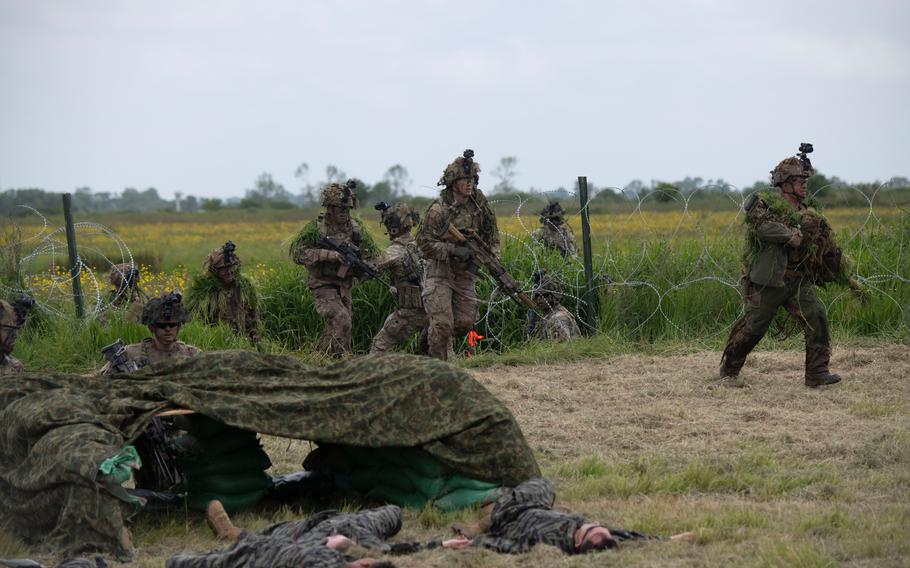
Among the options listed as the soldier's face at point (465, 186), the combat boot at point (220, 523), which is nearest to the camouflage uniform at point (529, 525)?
the combat boot at point (220, 523)

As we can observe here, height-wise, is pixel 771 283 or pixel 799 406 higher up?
pixel 771 283

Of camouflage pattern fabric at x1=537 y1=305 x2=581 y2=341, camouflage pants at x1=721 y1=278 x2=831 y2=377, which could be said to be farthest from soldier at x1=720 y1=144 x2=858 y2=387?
camouflage pattern fabric at x1=537 y1=305 x2=581 y2=341

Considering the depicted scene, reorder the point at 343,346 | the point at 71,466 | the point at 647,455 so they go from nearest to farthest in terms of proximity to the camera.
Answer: the point at 71,466
the point at 647,455
the point at 343,346

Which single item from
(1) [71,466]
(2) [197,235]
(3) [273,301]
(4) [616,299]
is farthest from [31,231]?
(2) [197,235]

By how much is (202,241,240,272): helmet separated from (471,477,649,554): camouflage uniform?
198 inches

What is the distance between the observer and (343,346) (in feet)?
34.7

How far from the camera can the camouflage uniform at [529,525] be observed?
494cm

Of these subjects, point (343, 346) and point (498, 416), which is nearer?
point (498, 416)

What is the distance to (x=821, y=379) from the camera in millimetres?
8570

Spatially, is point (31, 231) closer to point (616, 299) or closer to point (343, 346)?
point (343, 346)

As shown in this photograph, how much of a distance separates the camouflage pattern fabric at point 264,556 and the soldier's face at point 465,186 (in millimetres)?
5381

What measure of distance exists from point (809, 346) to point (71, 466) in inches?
217

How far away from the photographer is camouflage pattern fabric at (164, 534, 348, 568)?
14.7 feet

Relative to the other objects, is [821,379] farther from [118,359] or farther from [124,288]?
[124,288]
